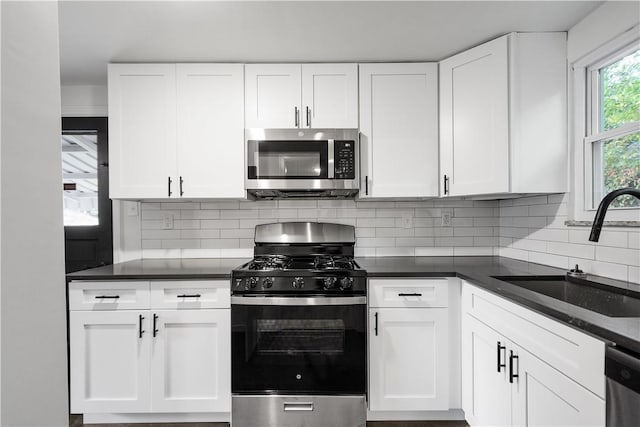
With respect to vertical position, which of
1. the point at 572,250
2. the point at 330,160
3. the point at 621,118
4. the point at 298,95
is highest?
the point at 298,95

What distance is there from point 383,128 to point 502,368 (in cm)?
150

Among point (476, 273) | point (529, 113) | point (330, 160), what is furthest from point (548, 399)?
point (330, 160)

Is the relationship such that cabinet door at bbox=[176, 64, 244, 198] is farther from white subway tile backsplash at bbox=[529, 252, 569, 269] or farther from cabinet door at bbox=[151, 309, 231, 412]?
white subway tile backsplash at bbox=[529, 252, 569, 269]

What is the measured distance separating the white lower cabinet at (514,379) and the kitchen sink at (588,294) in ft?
0.87

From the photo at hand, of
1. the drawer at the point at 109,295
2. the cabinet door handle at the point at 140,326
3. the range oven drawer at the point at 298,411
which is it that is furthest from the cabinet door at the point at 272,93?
the range oven drawer at the point at 298,411

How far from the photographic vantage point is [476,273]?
6.06 ft

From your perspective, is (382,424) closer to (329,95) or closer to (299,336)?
(299,336)

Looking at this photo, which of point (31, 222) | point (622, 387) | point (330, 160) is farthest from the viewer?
point (330, 160)

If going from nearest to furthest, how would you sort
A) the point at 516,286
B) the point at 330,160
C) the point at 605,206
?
the point at 605,206 < the point at 516,286 < the point at 330,160

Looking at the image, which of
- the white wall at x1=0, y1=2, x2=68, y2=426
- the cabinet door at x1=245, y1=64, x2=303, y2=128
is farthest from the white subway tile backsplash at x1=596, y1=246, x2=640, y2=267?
the white wall at x1=0, y1=2, x2=68, y2=426

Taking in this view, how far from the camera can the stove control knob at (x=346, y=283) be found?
1.91 metres

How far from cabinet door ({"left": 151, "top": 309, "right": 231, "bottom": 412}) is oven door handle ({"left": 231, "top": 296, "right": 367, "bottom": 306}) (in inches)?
5.6

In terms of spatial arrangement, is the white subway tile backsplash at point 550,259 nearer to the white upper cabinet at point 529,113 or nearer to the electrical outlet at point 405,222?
the white upper cabinet at point 529,113

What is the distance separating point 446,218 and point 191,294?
1852mm
